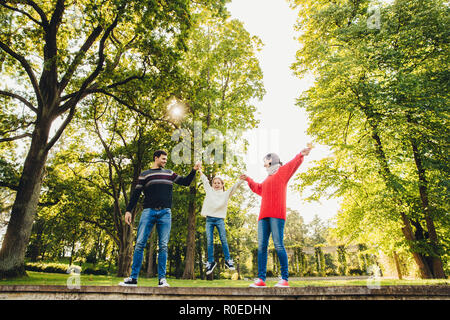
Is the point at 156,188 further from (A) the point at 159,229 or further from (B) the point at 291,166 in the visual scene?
(B) the point at 291,166

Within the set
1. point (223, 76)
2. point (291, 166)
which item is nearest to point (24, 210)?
point (291, 166)

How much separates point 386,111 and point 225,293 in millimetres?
Answer: 12902

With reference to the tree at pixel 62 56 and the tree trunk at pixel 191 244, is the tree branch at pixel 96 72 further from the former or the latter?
the tree trunk at pixel 191 244

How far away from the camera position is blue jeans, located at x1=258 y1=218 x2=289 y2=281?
4355 mm

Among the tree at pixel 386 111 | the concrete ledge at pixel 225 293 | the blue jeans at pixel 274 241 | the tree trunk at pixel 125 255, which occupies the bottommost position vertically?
the tree trunk at pixel 125 255

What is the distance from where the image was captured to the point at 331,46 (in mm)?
14836

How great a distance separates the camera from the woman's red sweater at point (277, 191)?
4492mm

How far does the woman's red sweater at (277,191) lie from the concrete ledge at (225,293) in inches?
64.2

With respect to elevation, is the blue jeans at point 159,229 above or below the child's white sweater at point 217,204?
below

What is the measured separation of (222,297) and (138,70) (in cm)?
1166

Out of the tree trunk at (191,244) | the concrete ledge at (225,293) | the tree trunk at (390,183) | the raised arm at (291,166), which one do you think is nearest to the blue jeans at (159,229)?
the concrete ledge at (225,293)

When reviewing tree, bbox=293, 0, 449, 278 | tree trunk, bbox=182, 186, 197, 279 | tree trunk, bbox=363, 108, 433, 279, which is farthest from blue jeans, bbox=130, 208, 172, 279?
tree trunk, bbox=182, 186, 197, 279
